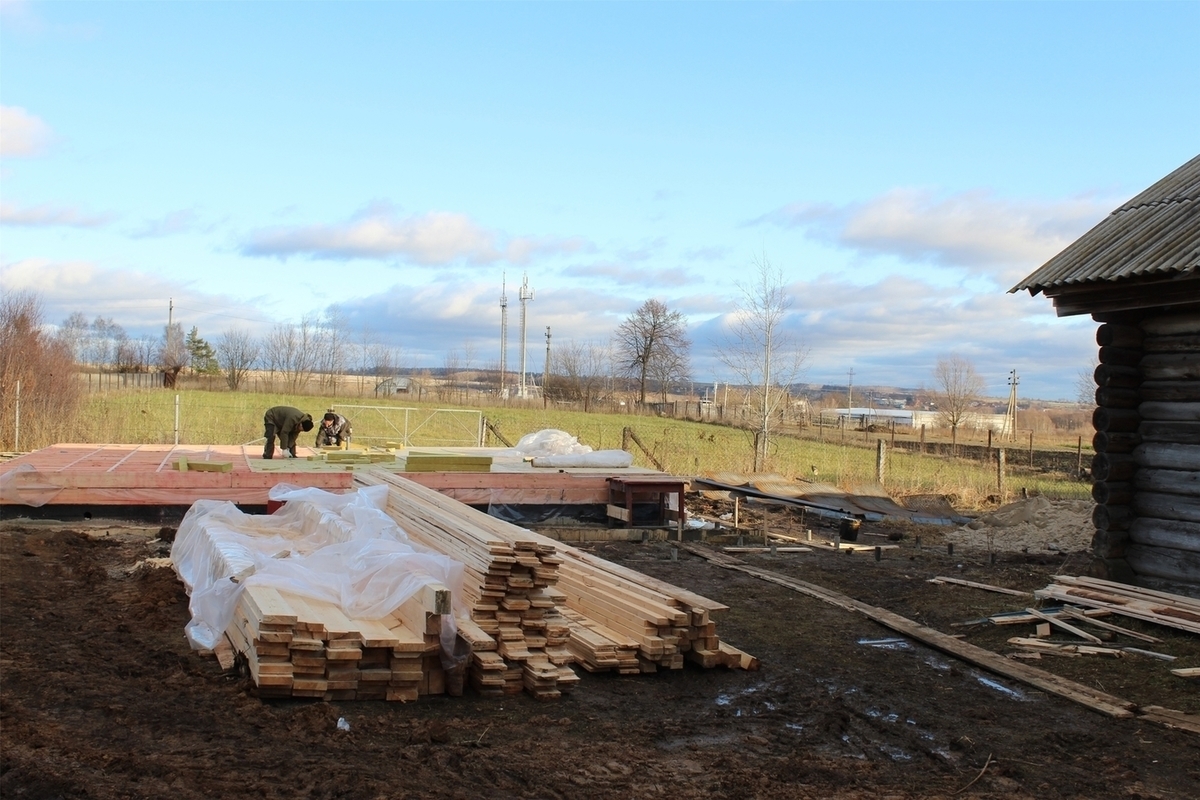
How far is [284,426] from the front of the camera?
1691 cm

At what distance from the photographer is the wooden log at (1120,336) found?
914cm

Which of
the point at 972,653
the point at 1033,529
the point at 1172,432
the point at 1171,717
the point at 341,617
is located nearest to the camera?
the point at 1171,717

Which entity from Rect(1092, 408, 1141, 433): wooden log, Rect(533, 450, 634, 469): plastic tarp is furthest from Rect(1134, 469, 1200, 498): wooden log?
Rect(533, 450, 634, 469): plastic tarp

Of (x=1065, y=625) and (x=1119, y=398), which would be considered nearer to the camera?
(x=1065, y=625)

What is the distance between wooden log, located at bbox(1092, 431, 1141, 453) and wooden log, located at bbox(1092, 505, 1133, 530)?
1.79 ft

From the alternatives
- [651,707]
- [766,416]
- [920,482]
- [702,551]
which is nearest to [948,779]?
[651,707]

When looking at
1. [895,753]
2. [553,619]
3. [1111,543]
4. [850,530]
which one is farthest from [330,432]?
[895,753]

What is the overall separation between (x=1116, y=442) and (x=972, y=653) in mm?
2755

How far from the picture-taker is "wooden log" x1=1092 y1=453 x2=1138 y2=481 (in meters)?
9.19

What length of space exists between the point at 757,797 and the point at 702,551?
28.2 ft

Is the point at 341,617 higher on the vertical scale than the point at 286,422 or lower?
lower

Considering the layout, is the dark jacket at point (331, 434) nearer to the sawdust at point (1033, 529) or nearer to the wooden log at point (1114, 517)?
the sawdust at point (1033, 529)

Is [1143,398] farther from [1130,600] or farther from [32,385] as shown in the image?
[32,385]

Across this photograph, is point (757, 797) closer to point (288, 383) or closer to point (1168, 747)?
point (1168, 747)
